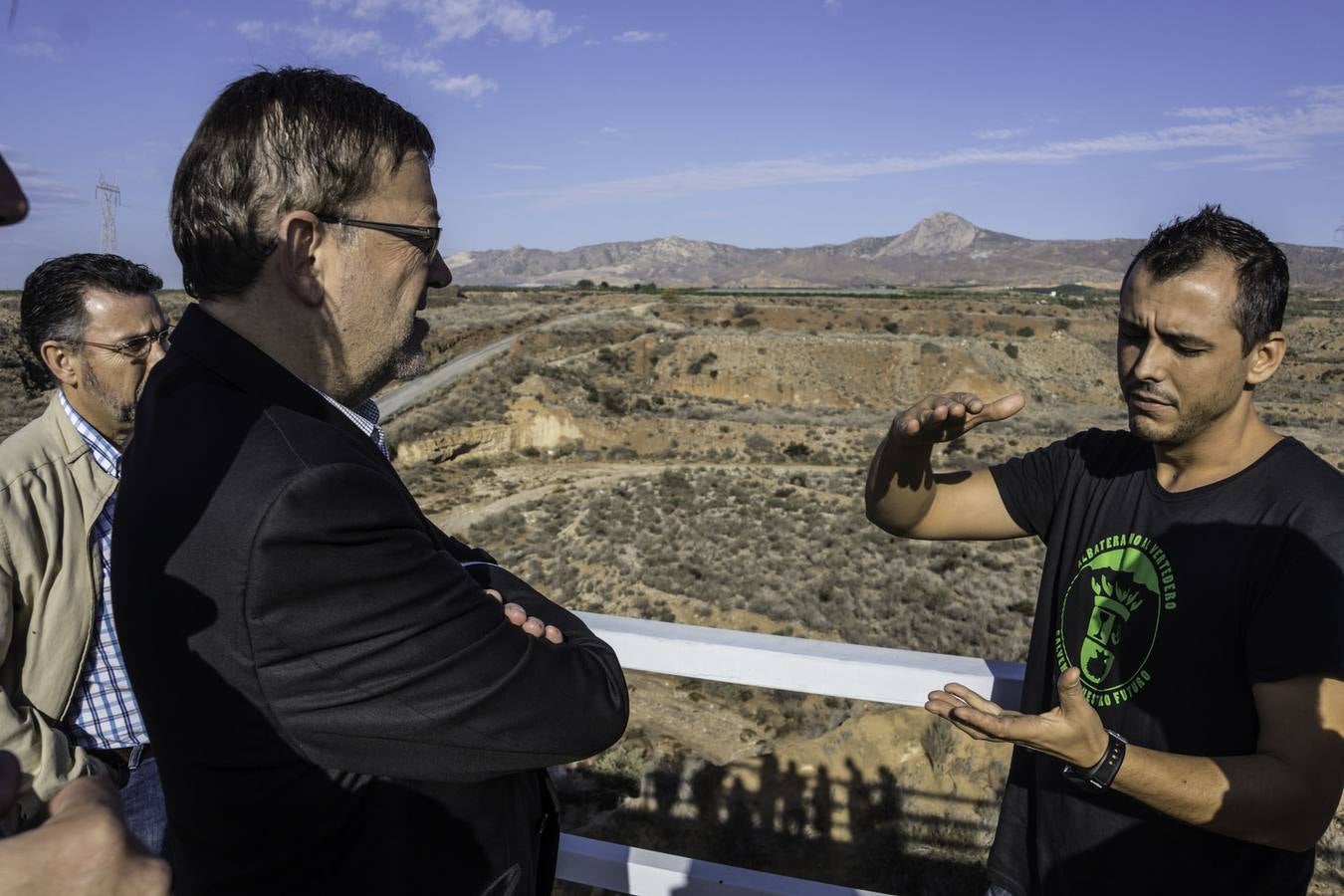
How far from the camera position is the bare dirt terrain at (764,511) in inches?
190

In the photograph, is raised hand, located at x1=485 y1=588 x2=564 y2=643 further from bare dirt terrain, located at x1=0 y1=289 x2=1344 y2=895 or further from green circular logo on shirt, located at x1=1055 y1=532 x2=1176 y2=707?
bare dirt terrain, located at x1=0 y1=289 x2=1344 y2=895

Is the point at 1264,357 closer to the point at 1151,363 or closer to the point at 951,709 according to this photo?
the point at 1151,363

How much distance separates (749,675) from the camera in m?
1.96

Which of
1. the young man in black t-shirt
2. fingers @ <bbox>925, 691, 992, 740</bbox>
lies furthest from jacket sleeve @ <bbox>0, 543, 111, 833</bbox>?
the young man in black t-shirt

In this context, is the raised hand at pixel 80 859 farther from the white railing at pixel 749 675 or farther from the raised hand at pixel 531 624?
the white railing at pixel 749 675

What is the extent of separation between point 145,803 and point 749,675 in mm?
1611

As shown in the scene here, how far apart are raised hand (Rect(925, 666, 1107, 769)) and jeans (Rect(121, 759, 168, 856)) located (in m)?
2.01

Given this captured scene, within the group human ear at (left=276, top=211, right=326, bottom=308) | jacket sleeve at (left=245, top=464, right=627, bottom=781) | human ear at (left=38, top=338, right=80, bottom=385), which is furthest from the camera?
human ear at (left=38, top=338, right=80, bottom=385)

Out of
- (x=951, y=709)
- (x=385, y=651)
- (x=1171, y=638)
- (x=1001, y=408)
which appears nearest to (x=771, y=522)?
(x=1001, y=408)

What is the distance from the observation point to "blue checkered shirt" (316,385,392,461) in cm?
145

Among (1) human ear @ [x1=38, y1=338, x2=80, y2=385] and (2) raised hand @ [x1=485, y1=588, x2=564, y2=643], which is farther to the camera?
(1) human ear @ [x1=38, y1=338, x2=80, y2=385]

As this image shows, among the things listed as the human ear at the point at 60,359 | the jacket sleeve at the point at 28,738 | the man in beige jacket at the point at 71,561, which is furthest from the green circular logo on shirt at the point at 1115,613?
the human ear at the point at 60,359

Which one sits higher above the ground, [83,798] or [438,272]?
[438,272]

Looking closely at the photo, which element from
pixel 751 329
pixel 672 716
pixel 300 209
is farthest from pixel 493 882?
pixel 751 329
